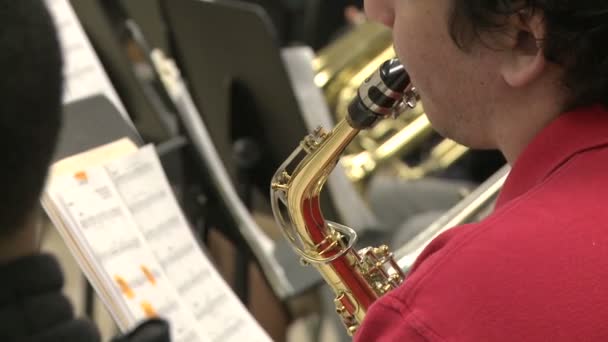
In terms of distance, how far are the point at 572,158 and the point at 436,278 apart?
149 millimetres

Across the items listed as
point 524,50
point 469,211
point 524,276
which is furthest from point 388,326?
point 469,211

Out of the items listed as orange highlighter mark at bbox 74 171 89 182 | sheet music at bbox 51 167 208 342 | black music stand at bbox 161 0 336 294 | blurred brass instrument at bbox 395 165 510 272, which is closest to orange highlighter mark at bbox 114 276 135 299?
sheet music at bbox 51 167 208 342

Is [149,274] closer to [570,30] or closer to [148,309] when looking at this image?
[148,309]

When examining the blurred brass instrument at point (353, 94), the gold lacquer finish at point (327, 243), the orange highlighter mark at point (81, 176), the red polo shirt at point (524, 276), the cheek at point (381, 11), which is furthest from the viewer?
the blurred brass instrument at point (353, 94)

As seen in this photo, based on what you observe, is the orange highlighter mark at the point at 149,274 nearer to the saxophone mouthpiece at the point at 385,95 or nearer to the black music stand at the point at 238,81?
the saxophone mouthpiece at the point at 385,95

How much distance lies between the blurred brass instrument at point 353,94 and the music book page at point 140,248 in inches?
35.6

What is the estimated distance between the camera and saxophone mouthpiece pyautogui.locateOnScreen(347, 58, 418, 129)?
84cm

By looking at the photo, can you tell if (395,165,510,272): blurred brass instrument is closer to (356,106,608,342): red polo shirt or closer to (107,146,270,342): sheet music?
(107,146,270,342): sheet music

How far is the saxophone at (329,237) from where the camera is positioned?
958mm

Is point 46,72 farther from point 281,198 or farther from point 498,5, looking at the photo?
point 281,198

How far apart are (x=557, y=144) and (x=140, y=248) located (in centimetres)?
46

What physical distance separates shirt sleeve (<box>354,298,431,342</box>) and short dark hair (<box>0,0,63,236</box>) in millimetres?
276

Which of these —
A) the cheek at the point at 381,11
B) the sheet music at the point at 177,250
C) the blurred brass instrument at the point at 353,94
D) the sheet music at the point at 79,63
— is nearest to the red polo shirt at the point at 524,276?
the cheek at the point at 381,11

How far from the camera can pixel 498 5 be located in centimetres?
66
